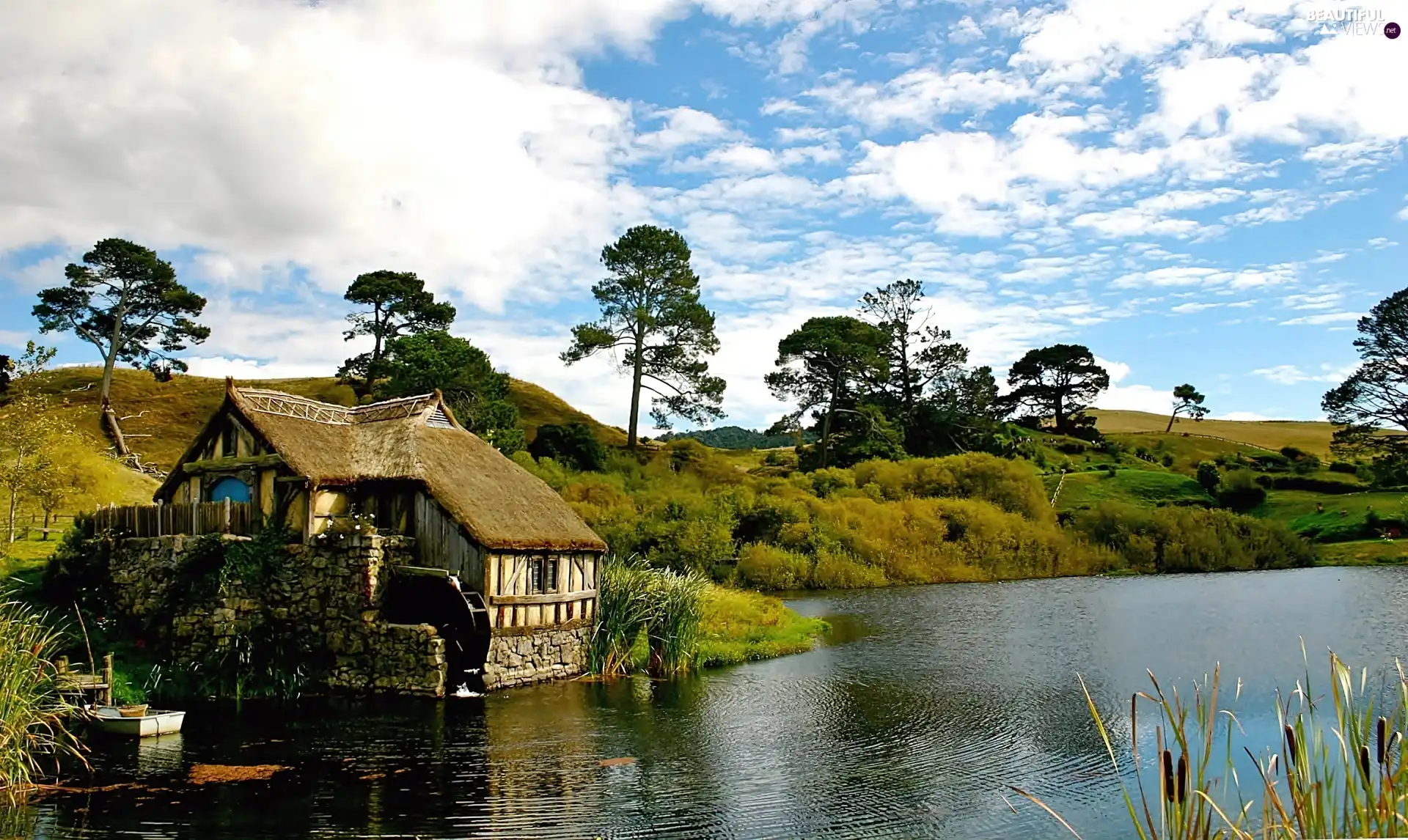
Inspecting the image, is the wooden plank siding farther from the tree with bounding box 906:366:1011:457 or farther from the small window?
the tree with bounding box 906:366:1011:457

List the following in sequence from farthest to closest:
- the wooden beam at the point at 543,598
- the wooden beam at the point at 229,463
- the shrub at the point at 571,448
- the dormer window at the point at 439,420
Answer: the shrub at the point at 571,448 → the dormer window at the point at 439,420 → the wooden beam at the point at 229,463 → the wooden beam at the point at 543,598

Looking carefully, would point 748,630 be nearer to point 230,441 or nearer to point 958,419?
point 230,441

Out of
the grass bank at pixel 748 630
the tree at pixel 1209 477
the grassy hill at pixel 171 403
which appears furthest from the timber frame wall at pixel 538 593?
the tree at pixel 1209 477

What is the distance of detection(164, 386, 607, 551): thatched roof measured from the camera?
83.5ft

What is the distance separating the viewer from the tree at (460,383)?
52.0m

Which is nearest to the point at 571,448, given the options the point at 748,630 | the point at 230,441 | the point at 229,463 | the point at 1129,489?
the point at 748,630

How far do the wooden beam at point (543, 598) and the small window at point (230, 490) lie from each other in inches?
298

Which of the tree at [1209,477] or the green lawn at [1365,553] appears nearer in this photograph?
the green lawn at [1365,553]

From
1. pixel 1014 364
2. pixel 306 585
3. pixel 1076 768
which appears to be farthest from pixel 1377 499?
pixel 306 585

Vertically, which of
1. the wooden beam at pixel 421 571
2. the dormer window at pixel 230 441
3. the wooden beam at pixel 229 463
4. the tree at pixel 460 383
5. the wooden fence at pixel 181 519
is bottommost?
the wooden beam at pixel 421 571

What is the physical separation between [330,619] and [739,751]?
11.6 metres

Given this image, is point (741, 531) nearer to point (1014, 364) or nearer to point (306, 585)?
point (306, 585)

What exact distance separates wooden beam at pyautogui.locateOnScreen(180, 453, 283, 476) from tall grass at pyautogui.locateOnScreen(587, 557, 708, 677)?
30.4ft

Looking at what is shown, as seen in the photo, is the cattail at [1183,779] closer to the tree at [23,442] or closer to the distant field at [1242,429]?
the tree at [23,442]
